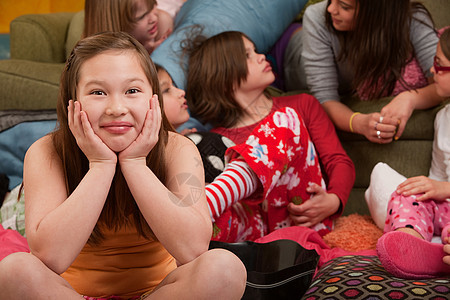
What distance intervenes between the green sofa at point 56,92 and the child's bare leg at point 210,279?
933 mm

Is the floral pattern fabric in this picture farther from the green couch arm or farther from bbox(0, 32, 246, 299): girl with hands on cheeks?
the green couch arm

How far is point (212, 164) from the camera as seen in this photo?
4.44 feet

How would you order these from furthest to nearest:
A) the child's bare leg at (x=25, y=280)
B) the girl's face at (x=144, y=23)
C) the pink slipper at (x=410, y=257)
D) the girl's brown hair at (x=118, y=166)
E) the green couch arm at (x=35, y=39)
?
the green couch arm at (x=35, y=39)
the girl's face at (x=144, y=23)
the pink slipper at (x=410, y=257)
the girl's brown hair at (x=118, y=166)
the child's bare leg at (x=25, y=280)

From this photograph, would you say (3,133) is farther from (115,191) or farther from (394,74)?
(394,74)

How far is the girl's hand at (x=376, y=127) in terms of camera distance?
146cm

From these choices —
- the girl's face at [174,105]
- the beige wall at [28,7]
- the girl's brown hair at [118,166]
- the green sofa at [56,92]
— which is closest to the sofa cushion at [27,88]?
the green sofa at [56,92]

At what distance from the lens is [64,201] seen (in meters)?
0.80

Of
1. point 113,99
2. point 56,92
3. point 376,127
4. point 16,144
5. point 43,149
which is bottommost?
point 16,144

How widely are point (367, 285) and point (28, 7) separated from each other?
7.63 ft

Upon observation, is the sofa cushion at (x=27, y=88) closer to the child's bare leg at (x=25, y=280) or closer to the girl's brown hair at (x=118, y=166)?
the girl's brown hair at (x=118, y=166)

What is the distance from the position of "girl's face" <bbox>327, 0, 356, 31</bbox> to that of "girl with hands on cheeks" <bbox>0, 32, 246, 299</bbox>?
2.76 ft

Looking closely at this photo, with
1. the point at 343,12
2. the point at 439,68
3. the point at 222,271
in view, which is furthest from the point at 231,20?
the point at 222,271

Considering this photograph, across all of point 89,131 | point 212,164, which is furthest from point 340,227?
point 89,131

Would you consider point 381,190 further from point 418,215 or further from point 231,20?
point 231,20
